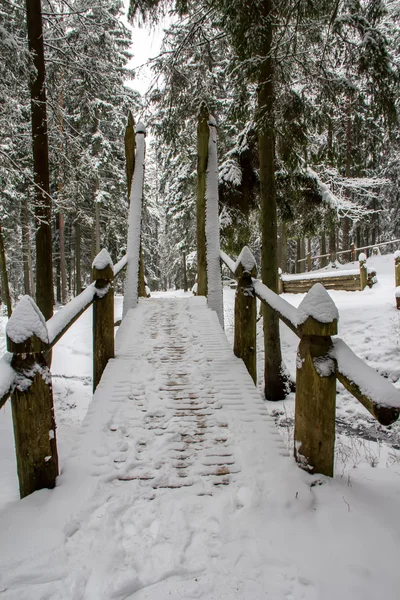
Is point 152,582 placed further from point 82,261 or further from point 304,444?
point 82,261

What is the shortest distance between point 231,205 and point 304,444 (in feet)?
22.5

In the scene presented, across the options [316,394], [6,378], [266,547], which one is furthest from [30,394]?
[316,394]

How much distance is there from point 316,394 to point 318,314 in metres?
0.52

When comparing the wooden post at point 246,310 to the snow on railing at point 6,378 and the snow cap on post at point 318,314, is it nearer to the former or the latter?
the snow cap on post at point 318,314

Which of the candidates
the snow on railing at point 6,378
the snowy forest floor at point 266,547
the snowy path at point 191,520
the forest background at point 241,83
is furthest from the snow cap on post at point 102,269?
the forest background at point 241,83

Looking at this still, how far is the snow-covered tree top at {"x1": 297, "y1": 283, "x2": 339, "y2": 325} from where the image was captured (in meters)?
2.04

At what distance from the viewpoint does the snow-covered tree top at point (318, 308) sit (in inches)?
80.1

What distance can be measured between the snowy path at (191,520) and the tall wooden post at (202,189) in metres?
4.29

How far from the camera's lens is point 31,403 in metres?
2.00

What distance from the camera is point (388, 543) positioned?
169 centimetres

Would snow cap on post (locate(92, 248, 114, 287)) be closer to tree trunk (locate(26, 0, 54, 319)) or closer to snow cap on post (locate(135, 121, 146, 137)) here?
tree trunk (locate(26, 0, 54, 319))

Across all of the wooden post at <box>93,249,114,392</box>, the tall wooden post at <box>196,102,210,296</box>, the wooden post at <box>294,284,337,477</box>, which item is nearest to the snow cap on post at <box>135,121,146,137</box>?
the tall wooden post at <box>196,102,210,296</box>

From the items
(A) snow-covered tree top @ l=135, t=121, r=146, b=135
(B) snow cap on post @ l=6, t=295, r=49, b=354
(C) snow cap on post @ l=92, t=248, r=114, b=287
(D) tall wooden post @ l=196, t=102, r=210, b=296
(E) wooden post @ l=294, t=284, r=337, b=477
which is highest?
(A) snow-covered tree top @ l=135, t=121, r=146, b=135

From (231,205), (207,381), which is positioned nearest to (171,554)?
(207,381)
